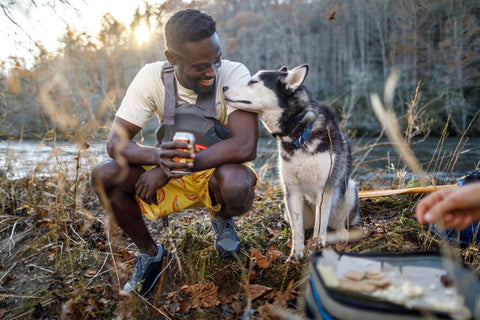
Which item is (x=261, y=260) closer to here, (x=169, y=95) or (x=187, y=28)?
(x=169, y=95)

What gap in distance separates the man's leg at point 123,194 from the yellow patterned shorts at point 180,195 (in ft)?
0.31

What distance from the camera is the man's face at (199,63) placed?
7.73 ft

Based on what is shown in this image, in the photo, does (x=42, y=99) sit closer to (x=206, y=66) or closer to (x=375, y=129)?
(x=206, y=66)

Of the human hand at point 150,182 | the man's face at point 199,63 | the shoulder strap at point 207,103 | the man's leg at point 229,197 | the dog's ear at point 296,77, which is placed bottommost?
the man's leg at point 229,197

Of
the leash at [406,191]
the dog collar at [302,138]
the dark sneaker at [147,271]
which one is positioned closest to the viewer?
the dark sneaker at [147,271]

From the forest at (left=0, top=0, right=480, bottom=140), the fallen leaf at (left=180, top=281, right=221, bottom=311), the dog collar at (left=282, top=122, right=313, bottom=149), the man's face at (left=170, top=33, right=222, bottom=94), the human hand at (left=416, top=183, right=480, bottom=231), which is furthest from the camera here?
the forest at (left=0, top=0, right=480, bottom=140)

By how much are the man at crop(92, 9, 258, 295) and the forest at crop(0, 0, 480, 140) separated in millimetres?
727

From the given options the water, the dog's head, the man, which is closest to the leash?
the water

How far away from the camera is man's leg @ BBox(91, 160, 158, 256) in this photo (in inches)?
92.5

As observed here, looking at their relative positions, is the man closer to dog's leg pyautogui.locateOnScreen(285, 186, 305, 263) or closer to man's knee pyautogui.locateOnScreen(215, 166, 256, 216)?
man's knee pyautogui.locateOnScreen(215, 166, 256, 216)

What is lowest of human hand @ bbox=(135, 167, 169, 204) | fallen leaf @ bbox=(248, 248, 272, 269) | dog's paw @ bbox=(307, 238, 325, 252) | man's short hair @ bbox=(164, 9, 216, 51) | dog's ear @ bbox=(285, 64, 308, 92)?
fallen leaf @ bbox=(248, 248, 272, 269)

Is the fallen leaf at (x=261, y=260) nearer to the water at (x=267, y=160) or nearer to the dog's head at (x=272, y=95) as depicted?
the dog's head at (x=272, y=95)

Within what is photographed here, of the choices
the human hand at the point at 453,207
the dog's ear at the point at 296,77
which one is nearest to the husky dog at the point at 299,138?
the dog's ear at the point at 296,77

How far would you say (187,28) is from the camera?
2332 mm
